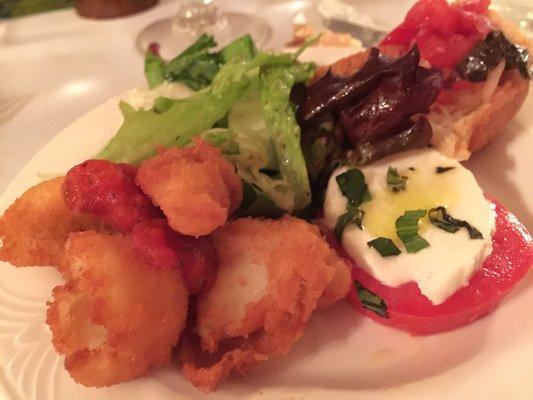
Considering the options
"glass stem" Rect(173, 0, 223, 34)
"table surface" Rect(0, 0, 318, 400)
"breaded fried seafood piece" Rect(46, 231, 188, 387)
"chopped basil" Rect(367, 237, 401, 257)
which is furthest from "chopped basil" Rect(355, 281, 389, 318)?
"glass stem" Rect(173, 0, 223, 34)

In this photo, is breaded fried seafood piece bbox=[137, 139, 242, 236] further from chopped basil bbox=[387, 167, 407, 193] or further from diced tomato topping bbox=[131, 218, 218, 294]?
chopped basil bbox=[387, 167, 407, 193]

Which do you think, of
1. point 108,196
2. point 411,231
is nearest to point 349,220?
point 411,231

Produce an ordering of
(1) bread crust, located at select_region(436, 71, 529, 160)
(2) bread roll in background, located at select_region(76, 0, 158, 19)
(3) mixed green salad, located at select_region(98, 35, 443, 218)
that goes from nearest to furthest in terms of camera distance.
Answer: (3) mixed green salad, located at select_region(98, 35, 443, 218), (1) bread crust, located at select_region(436, 71, 529, 160), (2) bread roll in background, located at select_region(76, 0, 158, 19)

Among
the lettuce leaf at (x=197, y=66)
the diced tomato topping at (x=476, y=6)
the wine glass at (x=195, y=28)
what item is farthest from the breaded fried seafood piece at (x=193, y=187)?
the wine glass at (x=195, y=28)

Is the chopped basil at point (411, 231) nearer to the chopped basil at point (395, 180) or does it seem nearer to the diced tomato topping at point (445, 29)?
the chopped basil at point (395, 180)

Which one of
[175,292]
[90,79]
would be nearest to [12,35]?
[90,79]

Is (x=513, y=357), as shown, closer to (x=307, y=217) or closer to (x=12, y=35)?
(x=307, y=217)

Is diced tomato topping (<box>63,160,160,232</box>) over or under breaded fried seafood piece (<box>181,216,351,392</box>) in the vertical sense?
over
